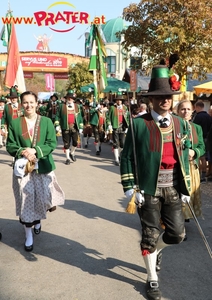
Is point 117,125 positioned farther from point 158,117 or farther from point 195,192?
point 158,117

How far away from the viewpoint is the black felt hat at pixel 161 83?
9.92 feet

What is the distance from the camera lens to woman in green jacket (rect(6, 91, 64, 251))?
4.06m

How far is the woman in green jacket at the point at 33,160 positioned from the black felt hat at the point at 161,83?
1565mm

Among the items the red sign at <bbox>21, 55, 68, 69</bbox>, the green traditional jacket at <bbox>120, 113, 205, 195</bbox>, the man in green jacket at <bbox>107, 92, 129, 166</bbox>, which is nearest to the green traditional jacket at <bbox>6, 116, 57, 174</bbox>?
the green traditional jacket at <bbox>120, 113, 205, 195</bbox>

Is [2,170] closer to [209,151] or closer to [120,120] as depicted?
[120,120]

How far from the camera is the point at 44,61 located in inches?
1673

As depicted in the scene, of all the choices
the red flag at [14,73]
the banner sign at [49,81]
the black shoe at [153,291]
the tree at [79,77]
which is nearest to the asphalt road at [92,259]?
the black shoe at [153,291]

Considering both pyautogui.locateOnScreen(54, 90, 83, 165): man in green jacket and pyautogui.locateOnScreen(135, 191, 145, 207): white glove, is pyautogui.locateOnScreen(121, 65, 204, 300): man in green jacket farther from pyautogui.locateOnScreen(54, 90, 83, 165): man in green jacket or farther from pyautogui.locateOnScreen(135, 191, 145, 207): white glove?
pyautogui.locateOnScreen(54, 90, 83, 165): man in green jacket

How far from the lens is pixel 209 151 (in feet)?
26.6

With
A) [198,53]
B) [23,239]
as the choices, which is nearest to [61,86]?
[198,53]

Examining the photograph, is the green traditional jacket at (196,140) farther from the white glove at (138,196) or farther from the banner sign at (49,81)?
the banner sign at (49,81)

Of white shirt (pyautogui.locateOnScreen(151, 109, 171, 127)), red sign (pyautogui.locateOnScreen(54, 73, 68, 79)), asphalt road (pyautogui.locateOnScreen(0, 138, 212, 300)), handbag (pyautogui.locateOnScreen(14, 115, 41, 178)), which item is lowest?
asphalt road (pyautogui.locateOnScreen(0, 138, 212, 300))

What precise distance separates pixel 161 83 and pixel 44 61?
136 feet

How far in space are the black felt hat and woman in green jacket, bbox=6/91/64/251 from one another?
1.56 meters
